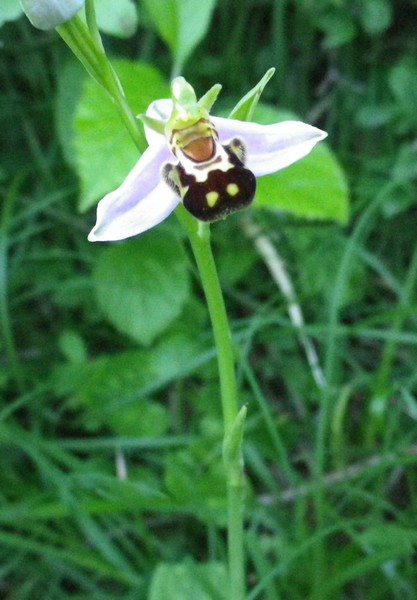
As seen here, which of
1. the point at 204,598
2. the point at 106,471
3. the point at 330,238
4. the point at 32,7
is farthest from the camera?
the point at 330,238

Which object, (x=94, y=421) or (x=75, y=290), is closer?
(x=94, y=421)

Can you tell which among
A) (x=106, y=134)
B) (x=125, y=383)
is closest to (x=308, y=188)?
(x=106, y=134)

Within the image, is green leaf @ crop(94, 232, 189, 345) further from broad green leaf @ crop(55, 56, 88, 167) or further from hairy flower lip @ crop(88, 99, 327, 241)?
hairy flower lip @ crop(88, 99, 327, 241)

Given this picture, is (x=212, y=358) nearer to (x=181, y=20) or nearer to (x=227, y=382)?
(x=181, y=20)

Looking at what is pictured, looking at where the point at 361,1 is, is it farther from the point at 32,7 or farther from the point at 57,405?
the point at 32,7

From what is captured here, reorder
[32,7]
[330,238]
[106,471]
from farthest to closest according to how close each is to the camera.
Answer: [330,238]
[106,471]
[32,7]

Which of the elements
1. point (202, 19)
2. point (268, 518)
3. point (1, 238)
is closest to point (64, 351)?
point (1, 238)

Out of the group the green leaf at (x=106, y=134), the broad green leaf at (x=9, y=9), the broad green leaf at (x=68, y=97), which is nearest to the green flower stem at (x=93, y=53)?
the broad green leaf at (x=9, y=9)

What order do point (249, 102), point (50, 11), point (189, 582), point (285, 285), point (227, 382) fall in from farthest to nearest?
1. point (285, 285)
2. point (189, 582)
3. point (227, 382)
4. point (249, 102)
5. point (50, 11)
